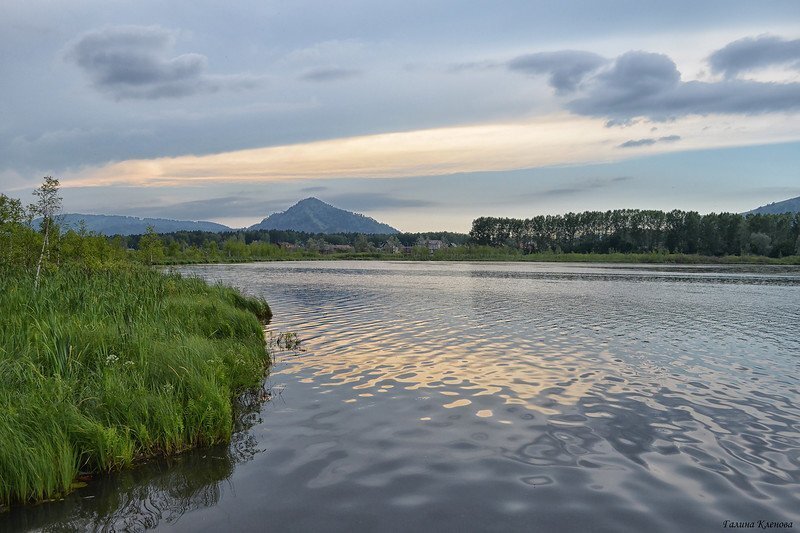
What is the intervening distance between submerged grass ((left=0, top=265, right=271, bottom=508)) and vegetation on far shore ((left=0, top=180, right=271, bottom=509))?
0.02 meters

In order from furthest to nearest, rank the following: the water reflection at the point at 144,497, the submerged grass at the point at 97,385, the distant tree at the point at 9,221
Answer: the distant tree at the point at 9,221 < the submerged grass at the point at 97,385 < the water reflection at the point at 144,497

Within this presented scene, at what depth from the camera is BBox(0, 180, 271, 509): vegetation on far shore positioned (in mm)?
9250

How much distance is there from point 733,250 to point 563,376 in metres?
174

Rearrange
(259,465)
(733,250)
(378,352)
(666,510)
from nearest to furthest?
(666,510)
(259,465)
(378,352)
(733,250)

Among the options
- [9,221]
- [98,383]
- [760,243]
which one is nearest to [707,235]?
[760,243]

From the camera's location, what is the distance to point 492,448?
37.7 feet

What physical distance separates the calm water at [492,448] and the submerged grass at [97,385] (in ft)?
1.92

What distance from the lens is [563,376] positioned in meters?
17.4

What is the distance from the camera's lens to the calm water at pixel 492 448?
28.5 feet

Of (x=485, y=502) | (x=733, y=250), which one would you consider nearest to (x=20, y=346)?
(x=485, y=502)

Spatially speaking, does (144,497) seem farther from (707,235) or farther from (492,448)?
(707,235)

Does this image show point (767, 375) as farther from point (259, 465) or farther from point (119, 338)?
point (119, 338)

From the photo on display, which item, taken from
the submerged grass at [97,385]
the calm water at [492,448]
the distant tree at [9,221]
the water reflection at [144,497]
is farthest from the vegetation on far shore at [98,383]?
the distant tree at [9,221]

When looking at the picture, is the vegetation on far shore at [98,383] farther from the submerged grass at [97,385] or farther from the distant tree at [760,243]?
the distant tree at [760,243]
